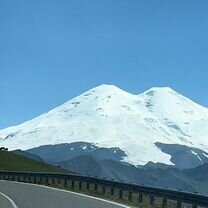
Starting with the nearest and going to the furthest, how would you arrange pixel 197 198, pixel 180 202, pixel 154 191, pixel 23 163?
pixel 197 198 → pixel 180 202 → pixel 154 191 → pixel 23 163

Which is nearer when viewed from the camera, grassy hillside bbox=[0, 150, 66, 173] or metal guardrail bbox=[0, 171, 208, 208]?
metal guardrail bbox=[0, 171, 208, 208]

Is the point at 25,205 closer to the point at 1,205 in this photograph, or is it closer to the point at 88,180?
the point at 1,205

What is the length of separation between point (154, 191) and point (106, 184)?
8500 millimetres

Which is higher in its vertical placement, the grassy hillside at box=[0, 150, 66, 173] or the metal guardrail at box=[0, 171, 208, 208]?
the grassy hillside at box=[0, 150, 66, 173]

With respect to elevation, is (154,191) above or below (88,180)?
below

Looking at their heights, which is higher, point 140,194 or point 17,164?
point 17,164

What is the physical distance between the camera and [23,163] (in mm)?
95250

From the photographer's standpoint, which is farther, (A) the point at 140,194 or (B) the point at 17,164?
(B) the point at 17,164

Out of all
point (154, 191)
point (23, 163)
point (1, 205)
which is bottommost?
point (1, 205)

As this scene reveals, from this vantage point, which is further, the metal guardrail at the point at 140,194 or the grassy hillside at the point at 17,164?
the grassy hillside at the point at 17,164

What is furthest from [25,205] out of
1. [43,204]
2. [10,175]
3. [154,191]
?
[10,175]

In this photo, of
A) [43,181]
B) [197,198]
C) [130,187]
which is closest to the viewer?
[197,198]

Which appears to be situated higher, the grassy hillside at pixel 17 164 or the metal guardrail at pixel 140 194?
the grassy hillside at pixel 17 164

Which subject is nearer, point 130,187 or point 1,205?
point 1,205
